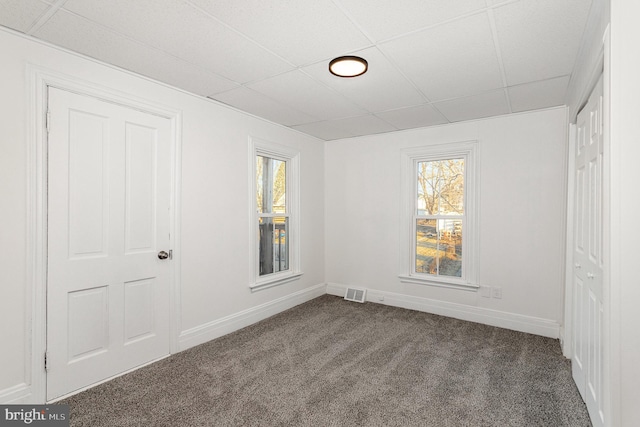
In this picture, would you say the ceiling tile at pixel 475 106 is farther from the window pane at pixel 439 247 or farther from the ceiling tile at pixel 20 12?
the ceiling tile at pixel 20 12

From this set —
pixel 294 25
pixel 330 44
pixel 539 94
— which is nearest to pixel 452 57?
pixel 330 44

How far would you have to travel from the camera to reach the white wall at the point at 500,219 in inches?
135

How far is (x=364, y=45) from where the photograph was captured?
2180mm

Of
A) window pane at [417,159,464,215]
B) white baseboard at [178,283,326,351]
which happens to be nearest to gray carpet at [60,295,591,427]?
white baseboard at [178,283,326,351]

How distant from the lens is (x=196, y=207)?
3150mm

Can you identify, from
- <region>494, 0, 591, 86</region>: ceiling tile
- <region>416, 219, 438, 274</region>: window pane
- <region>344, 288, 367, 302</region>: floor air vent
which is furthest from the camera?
<region>344, 288, 367, 302</region>: floor air vent

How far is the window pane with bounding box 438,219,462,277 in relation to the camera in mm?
4098

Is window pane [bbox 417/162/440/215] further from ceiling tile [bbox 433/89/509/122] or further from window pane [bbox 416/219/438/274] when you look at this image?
ceiling tile [bbox 433/89/509/122]

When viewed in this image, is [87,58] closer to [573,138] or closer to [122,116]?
[122,116]

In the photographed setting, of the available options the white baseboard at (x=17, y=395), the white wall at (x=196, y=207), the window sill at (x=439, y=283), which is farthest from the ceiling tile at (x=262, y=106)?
the white baseboard at (x=17, y=395)

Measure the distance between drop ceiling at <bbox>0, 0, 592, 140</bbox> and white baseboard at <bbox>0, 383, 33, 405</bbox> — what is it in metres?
2.31

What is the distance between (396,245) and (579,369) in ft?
7.84

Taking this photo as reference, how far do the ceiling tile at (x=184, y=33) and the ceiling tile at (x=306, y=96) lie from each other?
19 cm

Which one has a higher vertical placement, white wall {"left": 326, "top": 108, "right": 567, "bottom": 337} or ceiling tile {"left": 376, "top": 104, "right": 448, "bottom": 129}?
ceiling tile {"left": 376, "top": 104, "right": 448, "bottom": 129}
